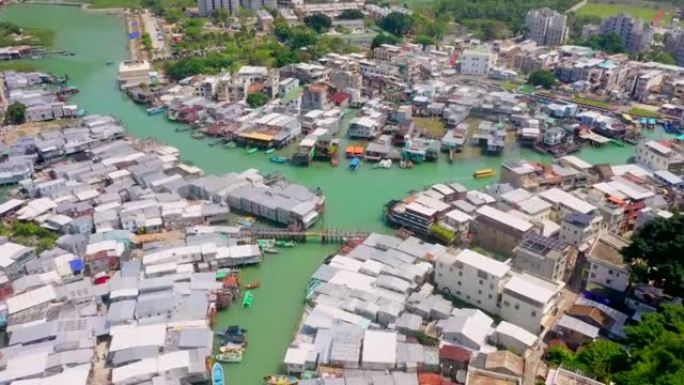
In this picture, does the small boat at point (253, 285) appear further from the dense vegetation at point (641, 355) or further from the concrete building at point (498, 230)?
the dense vegetation at point (641, 355)

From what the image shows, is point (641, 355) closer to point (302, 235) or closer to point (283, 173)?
point (302, 235)

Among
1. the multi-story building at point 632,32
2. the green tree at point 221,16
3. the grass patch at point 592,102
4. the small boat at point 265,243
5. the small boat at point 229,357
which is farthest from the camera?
the green tree at point 221,16

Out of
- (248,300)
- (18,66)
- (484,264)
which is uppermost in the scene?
(18,66)

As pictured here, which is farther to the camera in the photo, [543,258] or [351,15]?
[351,15]

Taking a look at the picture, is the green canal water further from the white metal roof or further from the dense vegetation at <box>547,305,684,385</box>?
the dense vegetation at <box>547,305,684,385</box>

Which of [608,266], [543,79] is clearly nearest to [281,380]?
[608,266]

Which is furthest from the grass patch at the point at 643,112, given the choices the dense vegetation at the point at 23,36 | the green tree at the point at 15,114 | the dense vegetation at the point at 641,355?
the dense vegetation at the point at 23,36

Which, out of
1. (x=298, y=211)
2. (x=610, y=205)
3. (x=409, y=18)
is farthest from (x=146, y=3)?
(x=610, y=205)

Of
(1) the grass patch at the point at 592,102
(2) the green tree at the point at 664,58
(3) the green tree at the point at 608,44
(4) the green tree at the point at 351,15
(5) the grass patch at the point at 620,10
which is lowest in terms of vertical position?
(1) the grass patch at the point at 592,102
